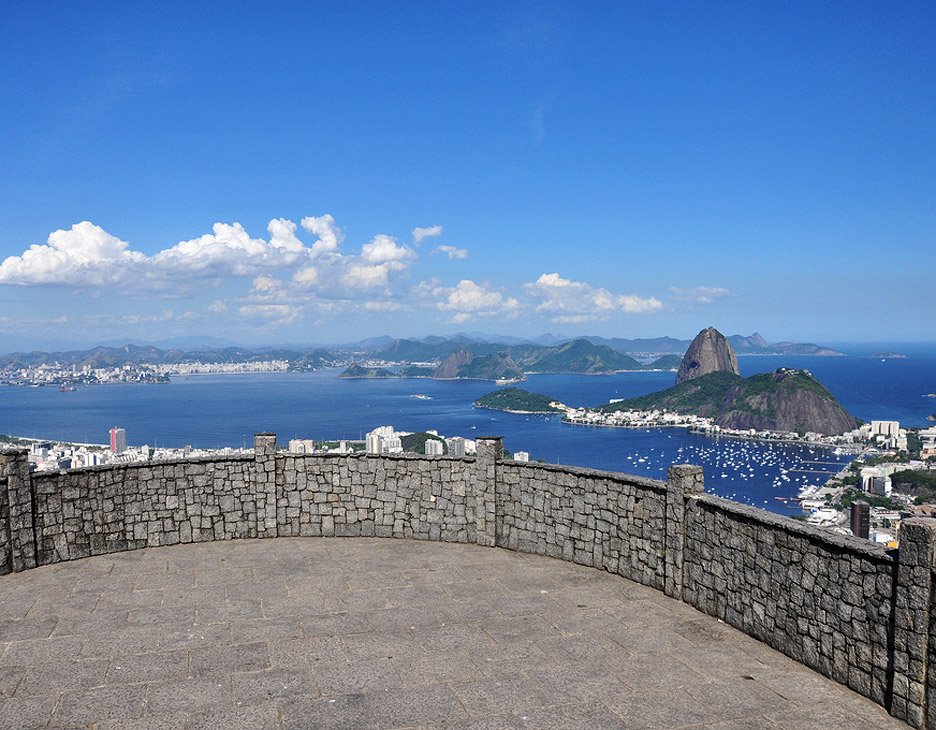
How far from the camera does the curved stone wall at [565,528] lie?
225 inches

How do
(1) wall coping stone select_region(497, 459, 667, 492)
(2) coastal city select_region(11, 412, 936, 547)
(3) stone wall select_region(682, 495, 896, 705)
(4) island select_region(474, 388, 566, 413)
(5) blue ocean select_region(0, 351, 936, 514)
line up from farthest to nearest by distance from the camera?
1. (4) island select_region(474, 388, 566, 413)
2. (5) blue ocean select_region(0, 351, 936, 514)
3. (2) coastal city select_region(11, 412, 936, 547)
4. (1) wall coping stone select_region(497, 459, 667, 492)
5. (3) stone wall select_region(682, 495, 896, 705)

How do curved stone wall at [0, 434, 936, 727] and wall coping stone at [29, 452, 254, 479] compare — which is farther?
wall coping stone at [29, 452, 254, 479]

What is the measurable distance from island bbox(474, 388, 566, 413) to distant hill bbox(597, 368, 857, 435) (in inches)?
448

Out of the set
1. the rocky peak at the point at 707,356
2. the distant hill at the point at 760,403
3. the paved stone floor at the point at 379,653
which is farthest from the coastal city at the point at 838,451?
the rocky peak at the point at 707,356

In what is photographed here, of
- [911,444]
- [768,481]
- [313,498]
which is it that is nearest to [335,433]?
[768,481]

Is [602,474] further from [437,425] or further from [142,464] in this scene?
[437,425]

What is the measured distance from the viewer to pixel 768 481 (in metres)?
79.1

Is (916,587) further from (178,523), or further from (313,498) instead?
(178,523)

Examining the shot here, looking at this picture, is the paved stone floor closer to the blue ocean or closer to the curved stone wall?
the curved stone wall

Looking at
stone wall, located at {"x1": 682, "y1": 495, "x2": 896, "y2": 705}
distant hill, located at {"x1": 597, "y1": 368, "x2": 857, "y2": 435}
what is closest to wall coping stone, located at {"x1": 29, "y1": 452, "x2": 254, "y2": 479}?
stone wall, located at {"x1": 682, "y1": 495, "x2": 896, "y2": 705}

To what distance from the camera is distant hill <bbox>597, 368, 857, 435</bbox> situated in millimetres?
122438

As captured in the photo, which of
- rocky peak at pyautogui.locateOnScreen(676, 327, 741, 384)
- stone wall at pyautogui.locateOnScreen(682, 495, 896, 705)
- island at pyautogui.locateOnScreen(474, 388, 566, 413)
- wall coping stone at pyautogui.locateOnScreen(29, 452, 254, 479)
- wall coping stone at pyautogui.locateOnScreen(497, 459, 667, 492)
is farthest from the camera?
rocky peak at pyautogui.locateOnScreen(676, 327, 741, 384)

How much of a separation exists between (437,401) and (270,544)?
153863 mm

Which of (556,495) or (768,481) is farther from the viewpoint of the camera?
(768,481)
